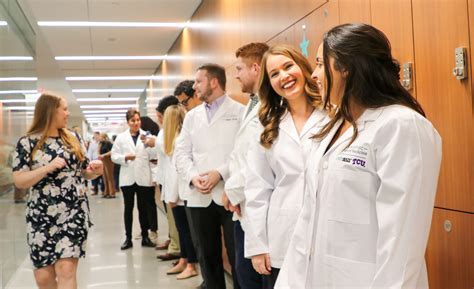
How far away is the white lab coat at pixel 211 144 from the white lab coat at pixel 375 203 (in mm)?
1664

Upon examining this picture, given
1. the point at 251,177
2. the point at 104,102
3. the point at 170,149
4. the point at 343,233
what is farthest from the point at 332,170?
the point at 104,102

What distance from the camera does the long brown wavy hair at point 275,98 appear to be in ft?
6.26

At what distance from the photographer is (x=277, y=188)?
1852mm

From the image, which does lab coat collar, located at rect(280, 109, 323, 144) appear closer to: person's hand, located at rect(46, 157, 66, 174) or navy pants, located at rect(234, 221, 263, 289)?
navy pants, located at rect(234, 221, 263, 289)

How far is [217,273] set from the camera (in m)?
3.15

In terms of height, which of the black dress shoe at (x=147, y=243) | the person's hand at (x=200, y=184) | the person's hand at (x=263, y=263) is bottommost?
the black dress shoe at (x=147, y=243)

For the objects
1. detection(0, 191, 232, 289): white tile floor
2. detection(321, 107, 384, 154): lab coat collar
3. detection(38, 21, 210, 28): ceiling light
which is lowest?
Result: detection(0, 191, 232, 289): white tile floor

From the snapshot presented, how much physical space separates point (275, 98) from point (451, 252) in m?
0.98

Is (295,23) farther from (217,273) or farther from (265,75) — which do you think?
(217,273)

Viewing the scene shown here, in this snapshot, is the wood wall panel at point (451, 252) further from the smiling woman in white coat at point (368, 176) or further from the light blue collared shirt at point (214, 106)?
the light blue collared shirt at point (214, 106)

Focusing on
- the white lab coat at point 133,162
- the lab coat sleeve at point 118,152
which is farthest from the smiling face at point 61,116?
the lab coat sleeve at point 118,152

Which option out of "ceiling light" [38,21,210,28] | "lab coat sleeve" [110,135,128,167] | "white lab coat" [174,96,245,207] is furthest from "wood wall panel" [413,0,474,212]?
"ceiling light" [38,21,210,28]

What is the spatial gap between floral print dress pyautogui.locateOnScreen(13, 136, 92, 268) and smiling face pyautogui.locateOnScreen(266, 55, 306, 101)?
1415 mm

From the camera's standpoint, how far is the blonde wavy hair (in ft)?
13.9
